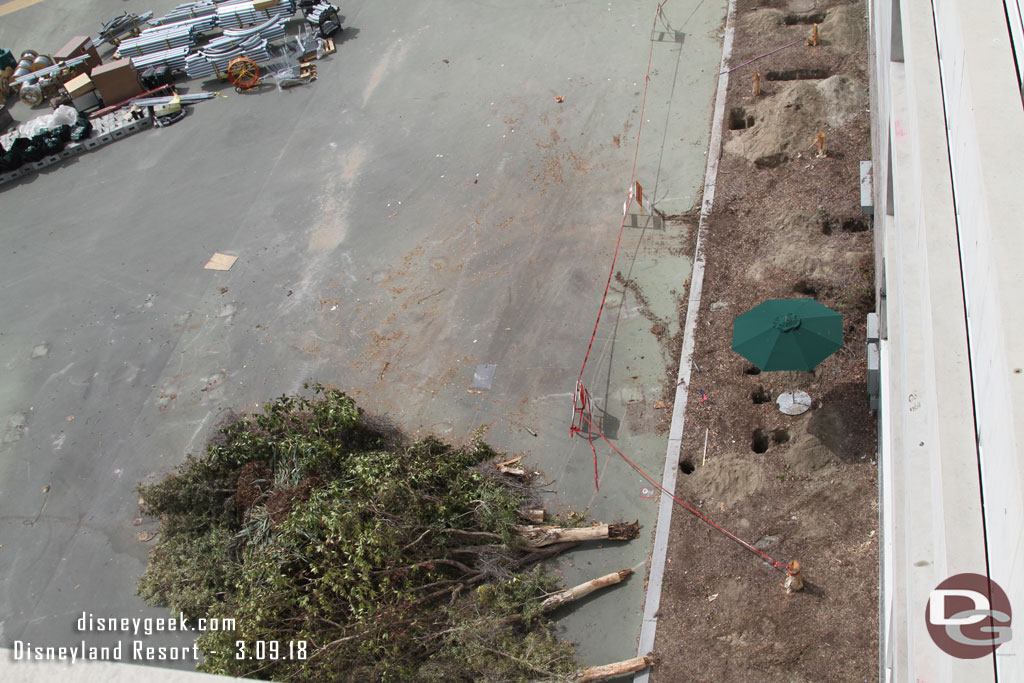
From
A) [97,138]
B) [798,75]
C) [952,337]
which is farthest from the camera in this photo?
[97,138]

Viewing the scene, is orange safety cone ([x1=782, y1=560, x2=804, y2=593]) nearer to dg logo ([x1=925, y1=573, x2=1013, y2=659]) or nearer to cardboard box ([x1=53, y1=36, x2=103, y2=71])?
dg logo ([x1=925, y1=573, x2=1013, y2=659])

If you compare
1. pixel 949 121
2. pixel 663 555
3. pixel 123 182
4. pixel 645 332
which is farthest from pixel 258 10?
pixel 949 121

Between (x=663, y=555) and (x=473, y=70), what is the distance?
45.9ft

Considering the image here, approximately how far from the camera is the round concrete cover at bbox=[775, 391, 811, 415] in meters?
13.6

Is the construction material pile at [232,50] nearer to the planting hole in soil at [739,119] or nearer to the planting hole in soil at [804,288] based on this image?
the planting hole in soil at [739,119]

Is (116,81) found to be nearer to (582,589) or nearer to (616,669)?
(582,589)

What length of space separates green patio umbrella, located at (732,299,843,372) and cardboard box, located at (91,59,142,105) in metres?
18.0

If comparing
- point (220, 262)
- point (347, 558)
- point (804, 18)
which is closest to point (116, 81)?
point (220, 262)

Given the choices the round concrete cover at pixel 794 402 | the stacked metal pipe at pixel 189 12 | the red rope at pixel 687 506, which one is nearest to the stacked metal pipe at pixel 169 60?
the stacked metal pipe at pixel 189 12

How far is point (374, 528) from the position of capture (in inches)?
465

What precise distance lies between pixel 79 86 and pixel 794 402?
19525mm

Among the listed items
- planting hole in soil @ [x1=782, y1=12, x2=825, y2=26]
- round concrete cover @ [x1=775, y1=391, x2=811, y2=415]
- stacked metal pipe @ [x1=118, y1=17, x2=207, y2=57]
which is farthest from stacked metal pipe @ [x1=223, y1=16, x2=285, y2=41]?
round concrete cover @ [x1=775, y1=391, x2=811, y2=415]

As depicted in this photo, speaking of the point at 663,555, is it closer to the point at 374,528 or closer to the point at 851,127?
the point at 374,528

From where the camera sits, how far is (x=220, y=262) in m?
18.3
